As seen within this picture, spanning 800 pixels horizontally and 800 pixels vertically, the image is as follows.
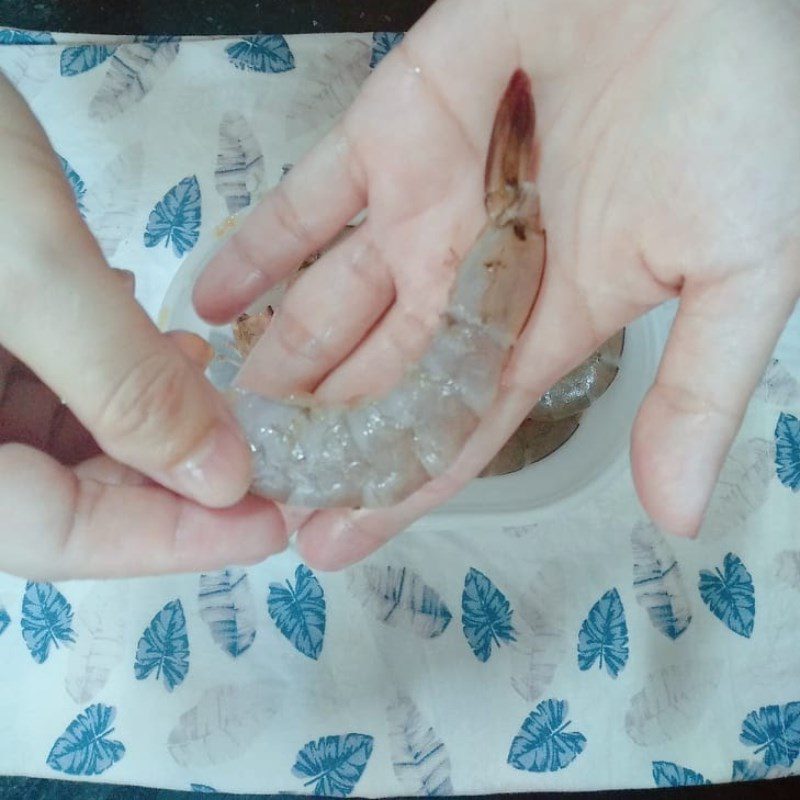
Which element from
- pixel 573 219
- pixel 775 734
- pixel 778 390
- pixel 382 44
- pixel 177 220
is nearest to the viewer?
pixel 573 219

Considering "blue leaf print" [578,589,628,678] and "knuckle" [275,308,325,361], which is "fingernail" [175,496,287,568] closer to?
"knuckle" [275,308,325,361]

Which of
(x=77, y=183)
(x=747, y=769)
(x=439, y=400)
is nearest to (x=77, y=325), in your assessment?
(x=439, y=400)

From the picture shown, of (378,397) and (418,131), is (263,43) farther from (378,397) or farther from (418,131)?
(378,397)

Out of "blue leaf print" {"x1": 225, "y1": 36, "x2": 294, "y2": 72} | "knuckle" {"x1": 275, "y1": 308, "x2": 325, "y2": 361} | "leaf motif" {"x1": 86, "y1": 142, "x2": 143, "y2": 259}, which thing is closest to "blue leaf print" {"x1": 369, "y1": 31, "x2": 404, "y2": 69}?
"blue leaf print" {"x1": 225, "y1": 36, "x2": 294, "y2": 72}

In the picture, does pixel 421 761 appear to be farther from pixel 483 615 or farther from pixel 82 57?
pixel 82 57

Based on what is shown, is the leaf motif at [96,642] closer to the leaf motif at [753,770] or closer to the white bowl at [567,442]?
the white bowl at [567,442]

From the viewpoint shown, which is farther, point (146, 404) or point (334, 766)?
point (334, 766)
